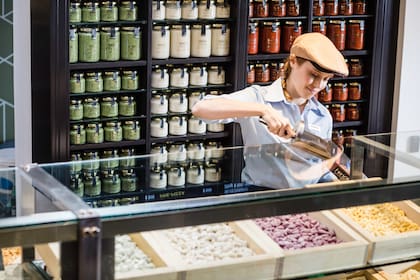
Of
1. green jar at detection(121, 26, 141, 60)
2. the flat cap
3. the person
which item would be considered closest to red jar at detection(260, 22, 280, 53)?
green jar at detection(121, 26, 141, 60)

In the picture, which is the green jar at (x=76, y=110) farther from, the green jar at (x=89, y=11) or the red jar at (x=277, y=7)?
the red jar at (x=277, y=7)

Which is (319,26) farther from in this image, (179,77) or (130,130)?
(130,130)

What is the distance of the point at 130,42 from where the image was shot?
15.9ft

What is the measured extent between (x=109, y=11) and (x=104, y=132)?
2.37ft

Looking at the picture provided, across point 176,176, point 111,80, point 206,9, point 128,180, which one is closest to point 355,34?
point 206,9

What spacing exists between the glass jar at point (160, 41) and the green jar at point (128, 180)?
106 inches

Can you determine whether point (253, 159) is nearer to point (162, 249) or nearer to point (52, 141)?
point (162, 249)

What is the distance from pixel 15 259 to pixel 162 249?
42 centimetres

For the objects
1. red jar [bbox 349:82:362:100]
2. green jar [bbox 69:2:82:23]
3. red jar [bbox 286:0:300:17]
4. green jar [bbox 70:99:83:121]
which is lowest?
green jar [bbox 70:99:83:121]

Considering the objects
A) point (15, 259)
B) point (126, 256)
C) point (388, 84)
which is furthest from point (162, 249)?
point (388, 84)

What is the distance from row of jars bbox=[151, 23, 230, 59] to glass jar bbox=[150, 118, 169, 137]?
39 centimetres

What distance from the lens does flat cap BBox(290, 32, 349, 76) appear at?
9.63ft

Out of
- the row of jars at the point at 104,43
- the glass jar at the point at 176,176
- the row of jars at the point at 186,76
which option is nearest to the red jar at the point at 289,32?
the row of jars at the point at 186,76

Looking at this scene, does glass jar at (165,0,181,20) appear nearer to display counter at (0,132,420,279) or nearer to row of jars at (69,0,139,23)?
row of jars at (69,0,139,23)
